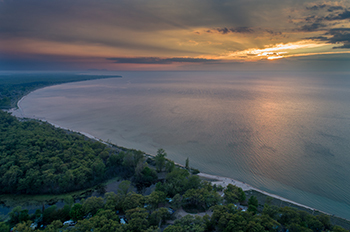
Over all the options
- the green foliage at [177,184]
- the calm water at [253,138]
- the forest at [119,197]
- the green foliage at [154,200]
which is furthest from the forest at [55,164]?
the calm water at [253,138]

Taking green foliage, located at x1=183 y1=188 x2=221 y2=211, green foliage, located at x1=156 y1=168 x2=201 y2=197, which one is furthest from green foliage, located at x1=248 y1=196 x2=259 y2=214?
green foliage, located at x1=156 y1=168 x2=201 y2=197

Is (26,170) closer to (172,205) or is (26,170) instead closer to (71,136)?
(71,136)

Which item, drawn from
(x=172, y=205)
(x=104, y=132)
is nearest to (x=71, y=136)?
(x=104, y=132)

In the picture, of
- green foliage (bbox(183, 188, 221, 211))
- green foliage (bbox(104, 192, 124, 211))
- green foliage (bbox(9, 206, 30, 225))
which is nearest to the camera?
green foliage (bbox(9, 206, 30, 225))

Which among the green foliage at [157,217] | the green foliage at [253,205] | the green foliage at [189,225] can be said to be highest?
the green foliage at [189,225]

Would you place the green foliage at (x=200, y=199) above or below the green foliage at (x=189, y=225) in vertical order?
below

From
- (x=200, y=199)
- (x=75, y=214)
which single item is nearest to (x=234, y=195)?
(x=200, y=199)

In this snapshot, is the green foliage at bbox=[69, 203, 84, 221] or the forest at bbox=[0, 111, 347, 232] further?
the green foliage at bbox=[69, 203, 84, 221]

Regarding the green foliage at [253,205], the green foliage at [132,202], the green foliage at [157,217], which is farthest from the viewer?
the green foliage at [253,205]

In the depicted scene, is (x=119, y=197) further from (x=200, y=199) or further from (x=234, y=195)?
(x=234, y=195)

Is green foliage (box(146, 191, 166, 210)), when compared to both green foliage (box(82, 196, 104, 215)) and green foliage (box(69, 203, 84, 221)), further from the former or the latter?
green foliage (box(69, 203, 84, 221))

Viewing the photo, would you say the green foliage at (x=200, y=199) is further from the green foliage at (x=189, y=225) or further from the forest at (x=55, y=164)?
the forest at (x=55, y=164)
